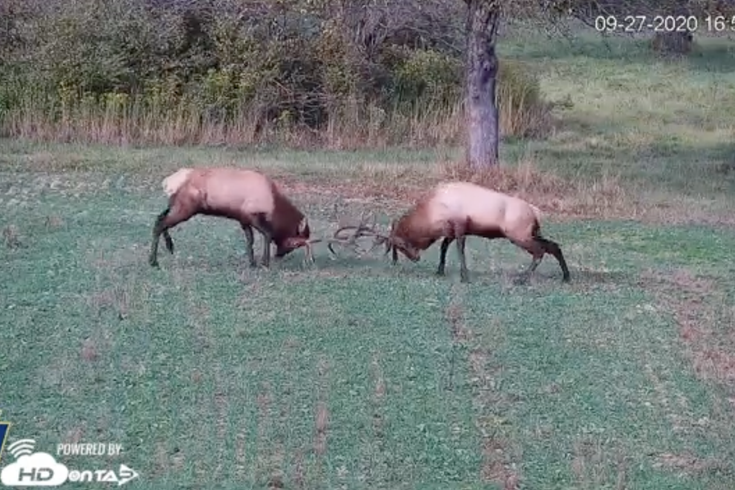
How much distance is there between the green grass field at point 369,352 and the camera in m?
6.93

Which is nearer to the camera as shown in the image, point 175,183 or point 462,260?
point 462,260

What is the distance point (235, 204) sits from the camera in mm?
10727

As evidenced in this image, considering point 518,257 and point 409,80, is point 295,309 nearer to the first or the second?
point 518,257

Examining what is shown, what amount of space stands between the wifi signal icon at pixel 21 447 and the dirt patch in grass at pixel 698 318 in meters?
3.77

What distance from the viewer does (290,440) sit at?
7109mm

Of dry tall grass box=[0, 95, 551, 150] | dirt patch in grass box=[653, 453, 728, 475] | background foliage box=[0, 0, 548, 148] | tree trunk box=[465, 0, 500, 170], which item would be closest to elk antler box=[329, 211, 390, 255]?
dirt patch in grass box=[653, 453, 728, 475]

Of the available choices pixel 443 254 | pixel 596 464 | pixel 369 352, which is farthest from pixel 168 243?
pixel 596 464

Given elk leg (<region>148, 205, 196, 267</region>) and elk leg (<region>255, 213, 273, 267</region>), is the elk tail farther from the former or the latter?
elk leg (<region>255, 213, 273, 267</region>)

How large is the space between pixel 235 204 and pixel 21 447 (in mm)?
4083

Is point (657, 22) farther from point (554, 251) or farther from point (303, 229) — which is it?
point (303, 229)

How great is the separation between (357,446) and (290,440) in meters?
0.33

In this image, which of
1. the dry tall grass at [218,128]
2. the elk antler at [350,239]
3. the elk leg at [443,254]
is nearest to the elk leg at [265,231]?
the elk antler at [350,239]

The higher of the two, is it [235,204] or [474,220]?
[474,220]

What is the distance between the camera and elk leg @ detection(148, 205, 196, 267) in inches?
422
